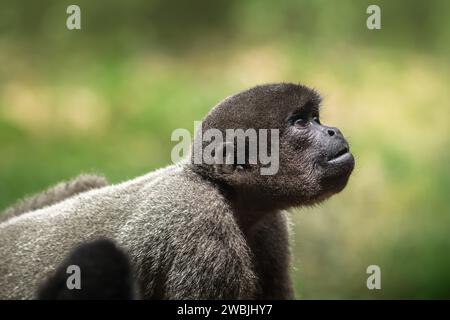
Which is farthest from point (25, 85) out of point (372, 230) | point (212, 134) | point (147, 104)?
point (212, 134)

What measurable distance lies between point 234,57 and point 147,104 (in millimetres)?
1162

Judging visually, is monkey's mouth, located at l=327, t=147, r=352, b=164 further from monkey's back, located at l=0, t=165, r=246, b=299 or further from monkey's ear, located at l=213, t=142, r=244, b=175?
monkey's back, located at l=0, t=165, r=246, b=299

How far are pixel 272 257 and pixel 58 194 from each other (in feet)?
5.00

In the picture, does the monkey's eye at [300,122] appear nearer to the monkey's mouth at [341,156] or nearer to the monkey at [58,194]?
the monkey's mouth at [341,156]

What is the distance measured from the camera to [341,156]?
427cm

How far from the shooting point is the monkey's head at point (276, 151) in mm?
4203

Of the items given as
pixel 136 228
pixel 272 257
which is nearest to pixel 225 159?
pixel 136 228

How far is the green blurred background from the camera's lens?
7.11m

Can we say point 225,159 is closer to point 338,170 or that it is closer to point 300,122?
point 300,122

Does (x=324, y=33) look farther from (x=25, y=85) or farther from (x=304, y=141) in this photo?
(x=304, y=141)

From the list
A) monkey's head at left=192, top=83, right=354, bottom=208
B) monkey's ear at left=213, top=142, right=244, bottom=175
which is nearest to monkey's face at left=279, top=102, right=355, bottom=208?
monkey's head at left=192, top=83, right=354, bottom=208

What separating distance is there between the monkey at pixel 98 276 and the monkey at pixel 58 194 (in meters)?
1.87

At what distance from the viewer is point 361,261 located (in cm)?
686
